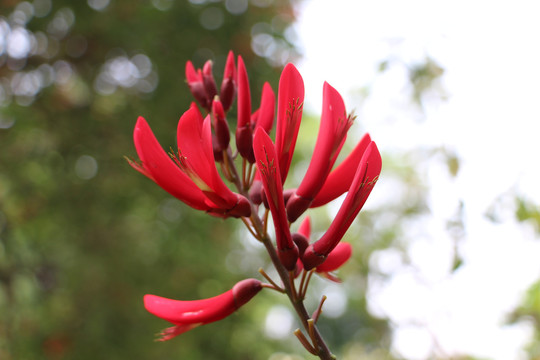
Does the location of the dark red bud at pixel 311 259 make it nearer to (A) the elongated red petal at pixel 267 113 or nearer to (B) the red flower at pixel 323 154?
(B) the red flower at pixel 323 154

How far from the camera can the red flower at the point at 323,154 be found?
693mm

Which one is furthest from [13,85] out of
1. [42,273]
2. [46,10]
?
[42,273]

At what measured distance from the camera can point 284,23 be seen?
322 cm

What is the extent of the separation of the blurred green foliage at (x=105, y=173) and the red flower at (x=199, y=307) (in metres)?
2.03

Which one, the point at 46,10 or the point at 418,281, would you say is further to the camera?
the point at 418,281

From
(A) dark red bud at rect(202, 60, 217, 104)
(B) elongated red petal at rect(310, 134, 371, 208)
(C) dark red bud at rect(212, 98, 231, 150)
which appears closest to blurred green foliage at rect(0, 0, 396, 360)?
(A) dark red bud at rect(202, 60, 217, 104)

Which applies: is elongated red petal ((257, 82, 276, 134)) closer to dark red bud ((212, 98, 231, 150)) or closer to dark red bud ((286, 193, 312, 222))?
dark red bud ((212, 98, 231, 150))

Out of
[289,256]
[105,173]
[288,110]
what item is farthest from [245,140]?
[105,173]

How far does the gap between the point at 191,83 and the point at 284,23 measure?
98.6 inches

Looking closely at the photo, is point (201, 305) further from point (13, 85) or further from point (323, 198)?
point (13, 85)

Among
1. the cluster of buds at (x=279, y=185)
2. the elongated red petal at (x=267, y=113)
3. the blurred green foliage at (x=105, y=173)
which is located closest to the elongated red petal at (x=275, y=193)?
the cluster of buds at (x=279, y=185)

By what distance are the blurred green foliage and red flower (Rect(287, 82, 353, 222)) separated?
6.74 feet

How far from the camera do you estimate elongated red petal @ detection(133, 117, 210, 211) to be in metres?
0.69

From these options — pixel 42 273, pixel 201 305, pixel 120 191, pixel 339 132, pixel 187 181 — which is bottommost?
pixel 42 273
